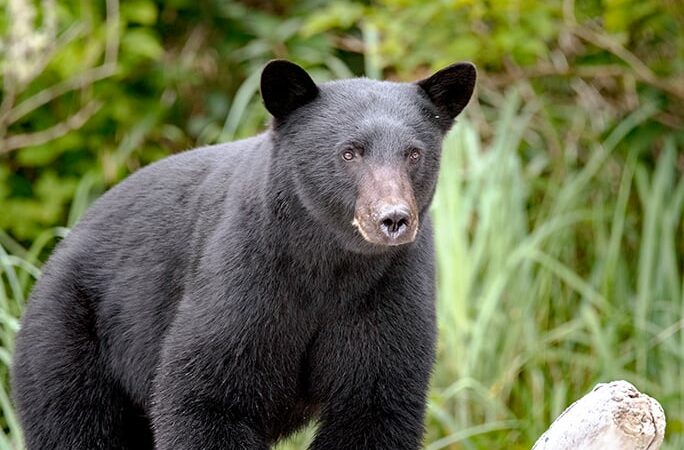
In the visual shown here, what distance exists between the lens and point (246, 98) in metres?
6.50

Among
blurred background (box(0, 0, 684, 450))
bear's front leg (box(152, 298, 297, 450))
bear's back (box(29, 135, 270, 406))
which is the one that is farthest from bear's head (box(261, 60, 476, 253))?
blurred background (box(0, 0, 684, 450))

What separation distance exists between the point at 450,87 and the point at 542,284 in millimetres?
2712

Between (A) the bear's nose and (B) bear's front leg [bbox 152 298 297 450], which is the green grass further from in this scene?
(A) the bear's nose

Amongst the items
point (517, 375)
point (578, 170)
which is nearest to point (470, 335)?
point (517, 375)

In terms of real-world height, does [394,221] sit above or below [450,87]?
below

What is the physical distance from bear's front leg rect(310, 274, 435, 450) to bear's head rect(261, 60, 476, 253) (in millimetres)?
266

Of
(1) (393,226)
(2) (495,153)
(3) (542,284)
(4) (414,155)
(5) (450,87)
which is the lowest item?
(3) (542,284)

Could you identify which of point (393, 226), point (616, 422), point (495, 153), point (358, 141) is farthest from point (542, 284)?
point (616, 422)

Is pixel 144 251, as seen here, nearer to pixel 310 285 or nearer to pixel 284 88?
pixel 310 285

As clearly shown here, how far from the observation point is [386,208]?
3.28 meters

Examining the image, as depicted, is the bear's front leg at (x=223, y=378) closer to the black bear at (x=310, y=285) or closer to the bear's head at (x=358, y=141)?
the black bear at (x=310, y=285)

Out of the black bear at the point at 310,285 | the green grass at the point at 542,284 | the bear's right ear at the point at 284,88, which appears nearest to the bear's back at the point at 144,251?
the black bear at the point at 310,285

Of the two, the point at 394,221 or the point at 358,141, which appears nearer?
the point at 394,221

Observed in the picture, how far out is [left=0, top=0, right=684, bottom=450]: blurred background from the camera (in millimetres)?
5867
